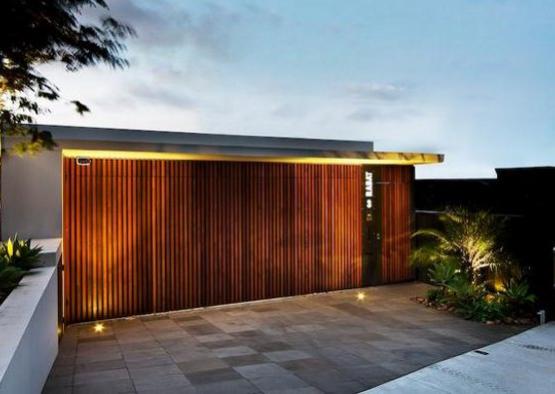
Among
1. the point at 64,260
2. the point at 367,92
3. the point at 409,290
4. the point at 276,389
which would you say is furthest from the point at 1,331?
the point at 367,92

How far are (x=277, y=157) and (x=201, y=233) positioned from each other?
83.2 inches

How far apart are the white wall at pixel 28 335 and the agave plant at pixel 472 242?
746cm

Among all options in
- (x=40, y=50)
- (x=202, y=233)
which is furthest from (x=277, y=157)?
(x=40, y=50)

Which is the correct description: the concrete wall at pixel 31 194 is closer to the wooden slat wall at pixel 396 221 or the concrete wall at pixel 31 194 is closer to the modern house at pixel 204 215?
the modern house at pixel 204 215

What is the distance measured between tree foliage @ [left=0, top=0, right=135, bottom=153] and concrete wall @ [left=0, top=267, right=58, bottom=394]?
8.07 ft

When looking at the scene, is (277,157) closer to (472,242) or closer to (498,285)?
(472,242)

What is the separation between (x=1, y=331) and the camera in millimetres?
3814

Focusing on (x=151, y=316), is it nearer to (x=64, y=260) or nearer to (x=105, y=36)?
(x=64, y=260)

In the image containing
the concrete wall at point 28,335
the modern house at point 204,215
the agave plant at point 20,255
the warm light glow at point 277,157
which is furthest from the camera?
the warm light glow at point 277,157

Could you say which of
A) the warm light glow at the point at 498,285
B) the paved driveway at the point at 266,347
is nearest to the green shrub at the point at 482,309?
the paved driveway at the point at 266,347

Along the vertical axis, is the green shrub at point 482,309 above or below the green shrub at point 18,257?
below

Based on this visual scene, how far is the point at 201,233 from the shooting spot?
1009 cm

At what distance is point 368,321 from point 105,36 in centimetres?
622

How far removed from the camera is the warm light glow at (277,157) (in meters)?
8.74
